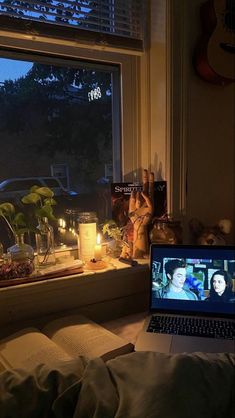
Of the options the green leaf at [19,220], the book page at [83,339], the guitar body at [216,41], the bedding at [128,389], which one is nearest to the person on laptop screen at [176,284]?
the book page at [83,339]

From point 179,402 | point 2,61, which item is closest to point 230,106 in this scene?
point 2,61

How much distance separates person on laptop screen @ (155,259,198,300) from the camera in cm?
125

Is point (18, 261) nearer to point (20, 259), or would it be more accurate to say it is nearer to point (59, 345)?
point (20, 259)

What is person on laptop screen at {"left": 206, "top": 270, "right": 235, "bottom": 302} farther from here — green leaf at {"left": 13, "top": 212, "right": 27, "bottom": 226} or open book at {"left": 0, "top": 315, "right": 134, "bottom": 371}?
green leaf at {"left": 13, "top": 212, "right": 27, "bottom": 226}

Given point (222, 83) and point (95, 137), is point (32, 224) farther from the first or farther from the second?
point (222, 83)

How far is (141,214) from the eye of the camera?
146 cm

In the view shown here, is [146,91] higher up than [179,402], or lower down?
higher up

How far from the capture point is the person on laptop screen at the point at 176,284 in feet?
4.11

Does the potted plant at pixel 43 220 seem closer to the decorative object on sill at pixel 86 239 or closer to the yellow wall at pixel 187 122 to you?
the decorative object on sill at pixel 86 239

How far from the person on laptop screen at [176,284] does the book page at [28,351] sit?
16.5 inches

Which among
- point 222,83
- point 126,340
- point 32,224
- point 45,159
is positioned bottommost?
point 126,340

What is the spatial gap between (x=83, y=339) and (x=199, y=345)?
34 cm

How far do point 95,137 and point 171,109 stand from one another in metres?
0.33

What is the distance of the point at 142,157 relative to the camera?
1.64 m
